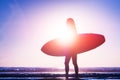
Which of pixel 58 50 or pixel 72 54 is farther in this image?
pixel 58 50

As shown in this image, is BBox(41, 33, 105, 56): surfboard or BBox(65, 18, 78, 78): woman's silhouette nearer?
BBox(65, 18, 78, 78): woman's silhouette

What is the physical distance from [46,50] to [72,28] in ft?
8.33

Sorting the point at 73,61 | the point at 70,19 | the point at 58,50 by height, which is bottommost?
the point at 73,61

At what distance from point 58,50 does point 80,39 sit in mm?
1227

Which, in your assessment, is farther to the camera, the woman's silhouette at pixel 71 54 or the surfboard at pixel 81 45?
the surfboard at pixel 81 45

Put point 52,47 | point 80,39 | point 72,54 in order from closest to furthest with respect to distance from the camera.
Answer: point 72,54 → point 80,39 → point 52,47

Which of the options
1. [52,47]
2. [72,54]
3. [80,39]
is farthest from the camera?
[52,47]

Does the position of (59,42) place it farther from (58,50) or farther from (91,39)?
(91,39)

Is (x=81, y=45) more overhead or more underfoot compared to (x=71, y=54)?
more overhead

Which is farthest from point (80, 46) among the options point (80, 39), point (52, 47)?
point (52, 47)

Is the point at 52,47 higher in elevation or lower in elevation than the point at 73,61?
higher

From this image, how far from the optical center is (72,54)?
9.66 m

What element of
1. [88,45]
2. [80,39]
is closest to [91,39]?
[88,45]

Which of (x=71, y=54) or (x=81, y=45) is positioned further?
(x=81, y=45)
